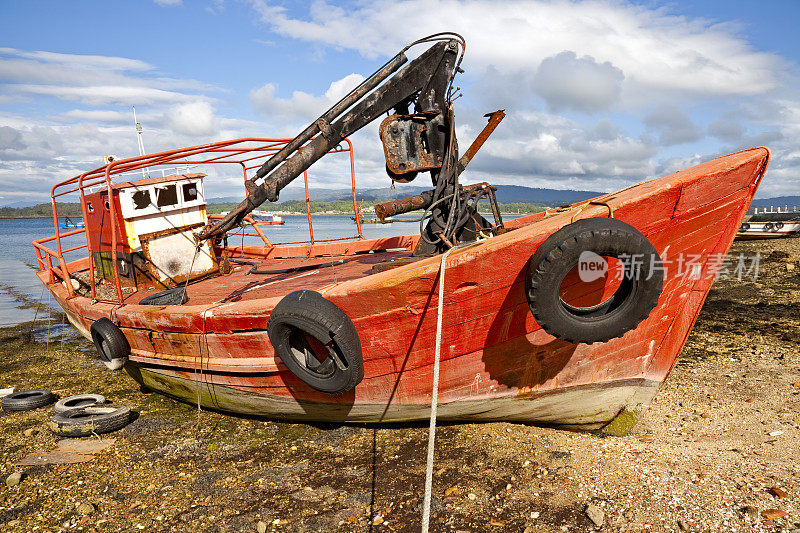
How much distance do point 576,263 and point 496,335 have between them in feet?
3.61

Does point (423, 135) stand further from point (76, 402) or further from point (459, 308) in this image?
point (76, 402)

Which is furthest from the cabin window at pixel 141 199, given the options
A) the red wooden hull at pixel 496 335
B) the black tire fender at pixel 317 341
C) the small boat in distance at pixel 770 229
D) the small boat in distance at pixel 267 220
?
the small boat in distance at pixel 770 229

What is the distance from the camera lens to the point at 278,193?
5484mm

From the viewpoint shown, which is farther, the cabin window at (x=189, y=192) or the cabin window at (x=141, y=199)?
the cabin window at (x=189, y=192)

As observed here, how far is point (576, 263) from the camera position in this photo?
11.4 ft

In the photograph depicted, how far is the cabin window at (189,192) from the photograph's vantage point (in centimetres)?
882

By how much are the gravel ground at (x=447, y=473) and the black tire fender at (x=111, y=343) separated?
87 centimetres

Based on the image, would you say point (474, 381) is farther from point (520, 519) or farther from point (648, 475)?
Answer: point (648, 475)

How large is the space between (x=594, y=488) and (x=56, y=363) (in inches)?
406

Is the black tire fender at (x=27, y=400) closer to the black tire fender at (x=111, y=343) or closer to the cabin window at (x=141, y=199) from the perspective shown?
the black tire fender at (x=111, y=343)

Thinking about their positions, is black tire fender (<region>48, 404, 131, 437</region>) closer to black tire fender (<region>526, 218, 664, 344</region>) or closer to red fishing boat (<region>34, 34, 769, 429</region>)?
red fishing boat (<region>34, 34, 769, 429</region>)

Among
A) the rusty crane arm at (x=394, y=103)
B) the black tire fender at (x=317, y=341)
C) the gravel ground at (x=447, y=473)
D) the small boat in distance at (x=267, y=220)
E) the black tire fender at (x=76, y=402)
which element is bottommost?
the gravel ground at (x=447, y=473)

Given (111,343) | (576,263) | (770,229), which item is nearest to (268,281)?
(111,343)

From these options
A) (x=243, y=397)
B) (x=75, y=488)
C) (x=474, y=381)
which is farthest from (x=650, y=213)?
(x=75, y=488)
